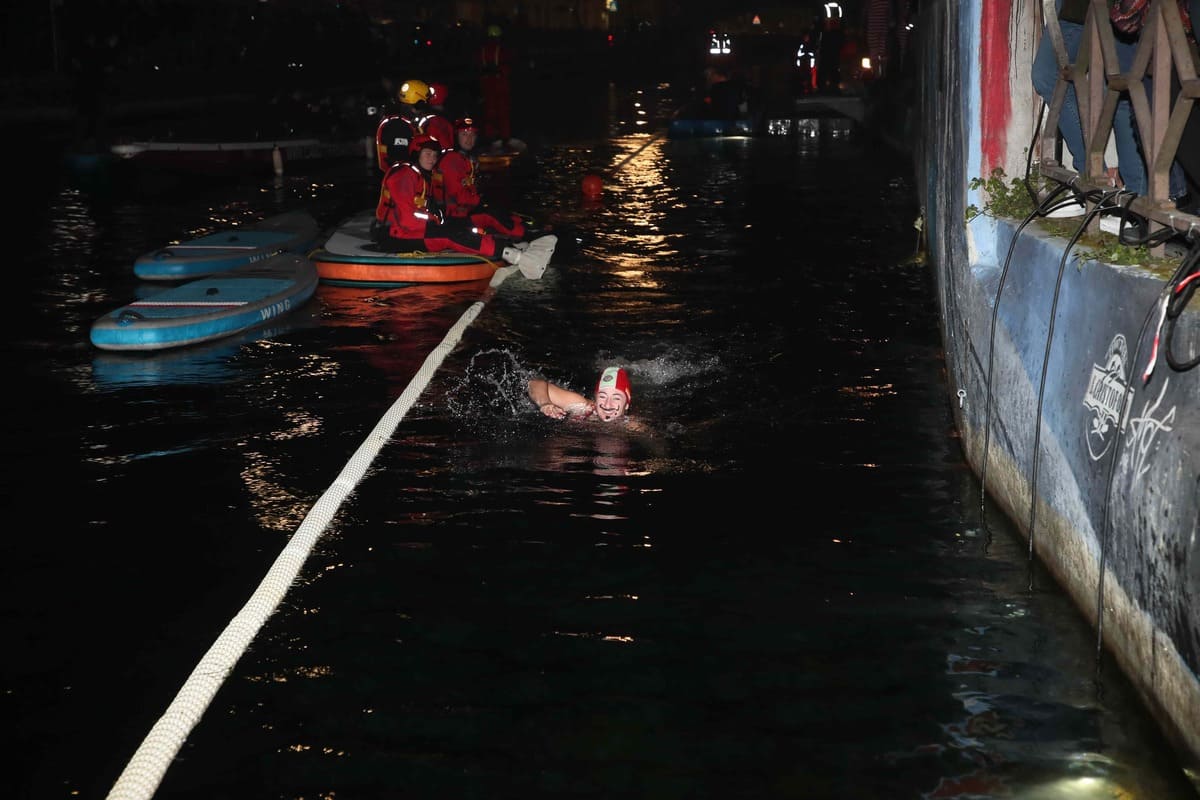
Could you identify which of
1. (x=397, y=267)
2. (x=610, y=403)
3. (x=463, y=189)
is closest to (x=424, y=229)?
(x=397, y=267)

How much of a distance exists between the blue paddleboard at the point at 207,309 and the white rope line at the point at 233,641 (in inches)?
108

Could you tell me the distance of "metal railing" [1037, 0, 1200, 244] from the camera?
4.96 meters

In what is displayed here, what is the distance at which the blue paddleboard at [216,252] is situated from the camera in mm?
13672

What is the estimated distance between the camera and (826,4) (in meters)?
38.8

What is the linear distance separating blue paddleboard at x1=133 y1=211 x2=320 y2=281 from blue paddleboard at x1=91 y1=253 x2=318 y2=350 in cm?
78

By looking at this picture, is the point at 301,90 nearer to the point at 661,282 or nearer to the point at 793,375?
the point at 661,282

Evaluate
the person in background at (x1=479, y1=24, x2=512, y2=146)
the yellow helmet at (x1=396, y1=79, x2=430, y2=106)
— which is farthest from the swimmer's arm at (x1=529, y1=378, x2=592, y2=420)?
the person in background at (x1=479, y1=24, x2=512, y2=146)

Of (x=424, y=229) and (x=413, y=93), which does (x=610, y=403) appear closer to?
(x=424, y=229)

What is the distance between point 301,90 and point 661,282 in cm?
2847

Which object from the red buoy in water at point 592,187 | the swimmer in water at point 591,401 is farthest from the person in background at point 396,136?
the swimmer in water at point 591,401

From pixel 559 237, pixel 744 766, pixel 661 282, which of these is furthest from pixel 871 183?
pixel 744 766

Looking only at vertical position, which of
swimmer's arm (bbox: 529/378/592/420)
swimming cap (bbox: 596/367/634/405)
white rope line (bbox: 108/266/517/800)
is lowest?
white rope line (bbox: 108/266/517/800)

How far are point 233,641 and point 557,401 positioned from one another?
3609mm

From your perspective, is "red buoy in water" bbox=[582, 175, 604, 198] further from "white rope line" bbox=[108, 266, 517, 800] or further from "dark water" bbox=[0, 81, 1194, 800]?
"white rope line" bbox=[108, 266, 517, 800]
